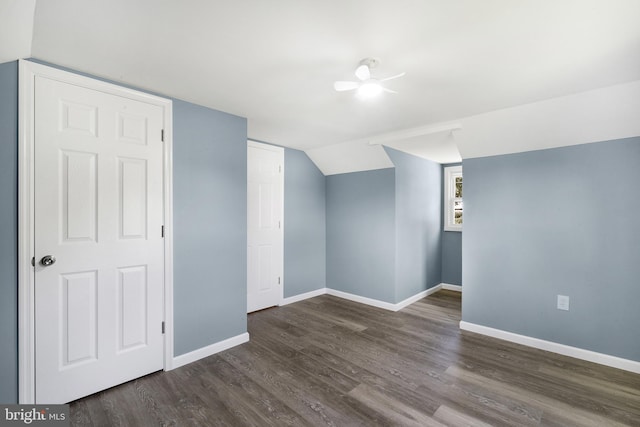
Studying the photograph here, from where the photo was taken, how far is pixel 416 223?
4473mm

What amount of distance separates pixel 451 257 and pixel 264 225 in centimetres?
329

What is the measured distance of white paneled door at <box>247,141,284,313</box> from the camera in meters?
3.90

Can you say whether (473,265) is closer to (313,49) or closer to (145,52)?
(313,49)

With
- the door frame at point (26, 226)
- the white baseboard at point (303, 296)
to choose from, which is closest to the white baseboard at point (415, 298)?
the white baseboard at point (303, 296)

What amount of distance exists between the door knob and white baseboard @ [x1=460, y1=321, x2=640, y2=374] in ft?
12.7

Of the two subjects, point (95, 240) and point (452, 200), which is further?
point (452, 200)

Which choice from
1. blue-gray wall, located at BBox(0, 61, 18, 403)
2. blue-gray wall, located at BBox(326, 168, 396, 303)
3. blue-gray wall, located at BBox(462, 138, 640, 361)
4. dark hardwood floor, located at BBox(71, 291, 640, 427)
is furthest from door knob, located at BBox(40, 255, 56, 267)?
blue-gray wall, located at BBox(462, 138, 640, 361)

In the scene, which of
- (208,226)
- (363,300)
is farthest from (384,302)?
(208,226)

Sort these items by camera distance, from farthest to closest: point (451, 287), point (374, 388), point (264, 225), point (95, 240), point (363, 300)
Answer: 1. point (451, 287)
2. point (363, 300)
3. point (264, 225)
4. point (374, 388)
5. point (95, 240)

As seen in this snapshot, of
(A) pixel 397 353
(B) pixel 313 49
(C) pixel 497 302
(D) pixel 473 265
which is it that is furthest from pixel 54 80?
(C) pixel 497 302

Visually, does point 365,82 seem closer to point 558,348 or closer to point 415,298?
point 558,348

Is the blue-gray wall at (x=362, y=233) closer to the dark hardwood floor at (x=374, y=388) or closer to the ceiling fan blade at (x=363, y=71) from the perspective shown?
the dark hardwood floor at (x=374, y=388)

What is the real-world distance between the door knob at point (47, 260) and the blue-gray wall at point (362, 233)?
3437 mm

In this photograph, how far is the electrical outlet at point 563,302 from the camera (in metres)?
2.79
